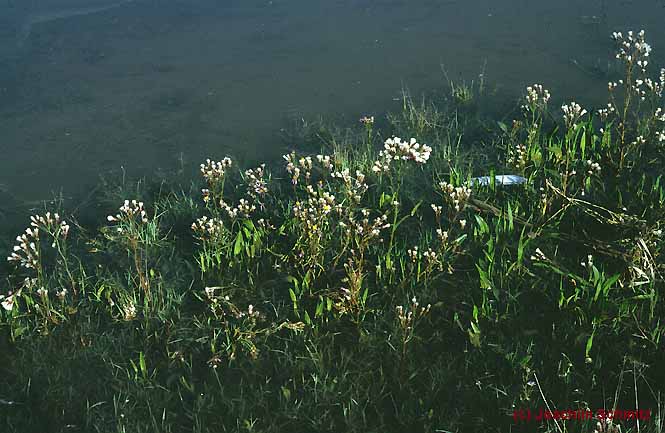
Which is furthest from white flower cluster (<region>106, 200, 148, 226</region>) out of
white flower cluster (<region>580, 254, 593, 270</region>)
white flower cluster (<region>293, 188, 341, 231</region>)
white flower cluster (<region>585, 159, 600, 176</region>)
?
white flower cluster (<region>585, 159, 600, 176</region>)

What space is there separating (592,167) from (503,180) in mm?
475

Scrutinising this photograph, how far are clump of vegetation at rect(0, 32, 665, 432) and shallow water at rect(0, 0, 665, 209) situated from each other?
1069 millimetres

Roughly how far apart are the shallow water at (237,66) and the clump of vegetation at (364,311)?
107 centimetres

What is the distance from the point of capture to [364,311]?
10.6 feet

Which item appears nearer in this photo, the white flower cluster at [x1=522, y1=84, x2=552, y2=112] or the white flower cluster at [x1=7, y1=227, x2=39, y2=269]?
the white flower cluster at [x1=7, y1=227, x2=39, y2=269]

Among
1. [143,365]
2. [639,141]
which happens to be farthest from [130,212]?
[639,141]

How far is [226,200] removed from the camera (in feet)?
14.0

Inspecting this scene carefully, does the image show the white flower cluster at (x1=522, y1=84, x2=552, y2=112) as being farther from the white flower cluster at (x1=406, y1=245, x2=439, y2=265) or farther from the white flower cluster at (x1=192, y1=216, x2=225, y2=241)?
the white flower cluster at (x1=192, y1=216, x2=225, y2=241)

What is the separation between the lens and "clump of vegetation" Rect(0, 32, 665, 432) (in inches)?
111

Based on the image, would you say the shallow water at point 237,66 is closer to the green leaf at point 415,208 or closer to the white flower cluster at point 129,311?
the green leaf at point 415,208

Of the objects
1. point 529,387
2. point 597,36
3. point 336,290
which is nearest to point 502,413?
point 529,387

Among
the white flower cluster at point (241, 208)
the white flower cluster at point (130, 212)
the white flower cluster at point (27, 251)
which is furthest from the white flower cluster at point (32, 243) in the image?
the white flower cluster at point (241, 208)

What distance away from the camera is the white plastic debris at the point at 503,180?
12.8 ft

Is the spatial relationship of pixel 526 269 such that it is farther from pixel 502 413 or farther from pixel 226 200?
pixel 226 200
